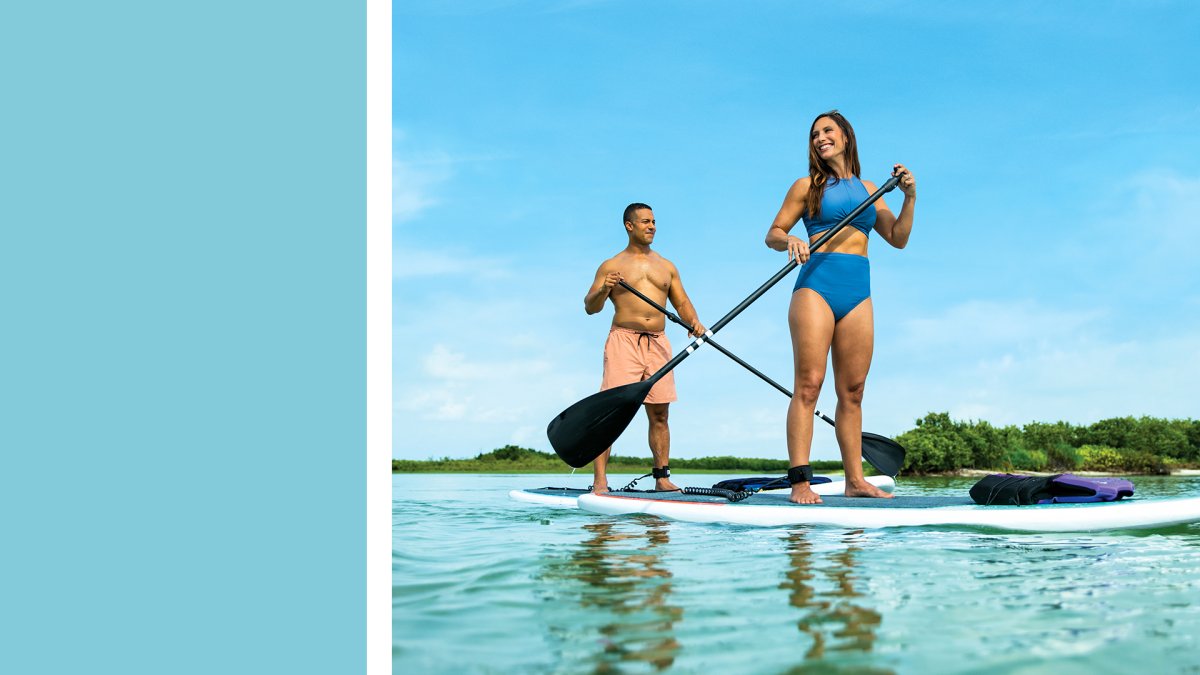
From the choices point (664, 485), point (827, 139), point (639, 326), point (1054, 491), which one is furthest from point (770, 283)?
point (664, 485)

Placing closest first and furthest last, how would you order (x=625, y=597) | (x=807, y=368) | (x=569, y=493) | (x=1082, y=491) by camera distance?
(x=625, y=597) → (x=1082, y=491) → (x=807, y=368) → (x=569, y=493)

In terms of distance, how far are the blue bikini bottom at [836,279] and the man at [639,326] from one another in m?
1.72

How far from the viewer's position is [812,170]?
15.2 ft

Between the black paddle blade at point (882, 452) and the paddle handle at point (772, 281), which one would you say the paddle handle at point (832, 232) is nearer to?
the paddle handle at point (772, 281)

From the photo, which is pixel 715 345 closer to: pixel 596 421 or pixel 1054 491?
pixel 596 421

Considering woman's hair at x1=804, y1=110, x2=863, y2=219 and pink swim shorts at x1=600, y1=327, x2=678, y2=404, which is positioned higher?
woman's hair at x1=804, y1=110, x2=863, y2=219

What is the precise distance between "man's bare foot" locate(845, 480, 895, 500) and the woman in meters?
0.33

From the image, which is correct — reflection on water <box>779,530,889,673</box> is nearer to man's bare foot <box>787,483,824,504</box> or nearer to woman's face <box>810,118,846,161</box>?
man's bare foot <box>787,483,824,504</box>

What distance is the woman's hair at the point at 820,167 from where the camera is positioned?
4566 mm

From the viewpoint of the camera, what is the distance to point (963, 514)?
3.88m

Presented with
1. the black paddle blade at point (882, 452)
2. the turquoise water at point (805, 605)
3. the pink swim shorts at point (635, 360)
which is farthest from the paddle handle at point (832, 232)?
the black paddle blade at point (882, 452)

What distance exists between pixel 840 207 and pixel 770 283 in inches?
21.6

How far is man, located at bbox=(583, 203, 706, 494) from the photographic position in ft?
19.8

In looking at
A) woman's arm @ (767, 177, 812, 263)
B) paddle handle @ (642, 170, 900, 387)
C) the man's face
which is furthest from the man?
woman's arm @ (767, 177, 812, 263)
